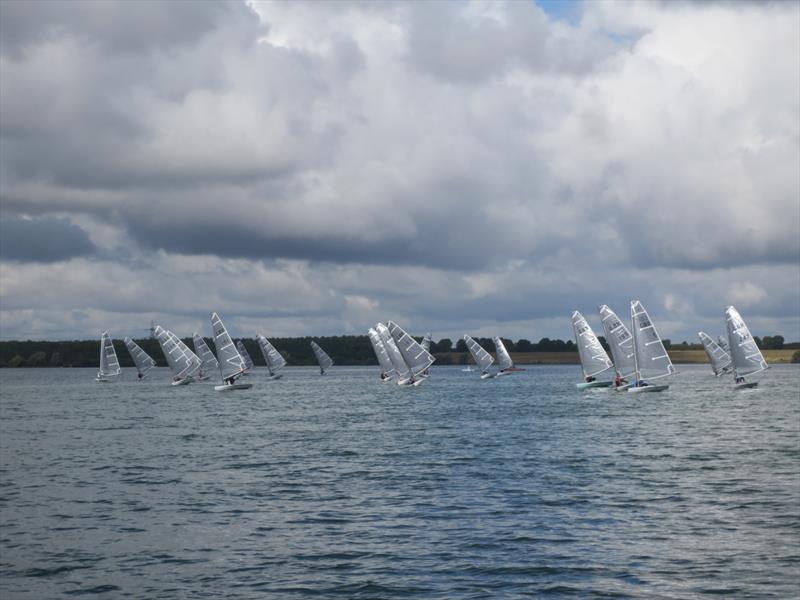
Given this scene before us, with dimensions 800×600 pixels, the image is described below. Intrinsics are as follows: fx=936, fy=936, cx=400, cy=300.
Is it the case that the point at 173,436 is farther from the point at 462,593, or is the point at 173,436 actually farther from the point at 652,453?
the point at 462,593

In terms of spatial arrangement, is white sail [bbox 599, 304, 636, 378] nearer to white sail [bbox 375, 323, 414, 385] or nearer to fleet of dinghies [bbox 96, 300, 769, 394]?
fleet of dinghies [bbox 96, 300, 769, 394]

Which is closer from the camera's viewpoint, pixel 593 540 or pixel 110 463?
pixel 593 540

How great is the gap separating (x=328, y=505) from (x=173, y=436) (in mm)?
35012

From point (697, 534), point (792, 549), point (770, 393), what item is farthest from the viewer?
point (770, 393)

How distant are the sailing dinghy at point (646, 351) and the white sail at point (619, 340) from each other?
1.80m

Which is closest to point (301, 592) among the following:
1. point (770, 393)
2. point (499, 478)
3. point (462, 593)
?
point (462, 593)

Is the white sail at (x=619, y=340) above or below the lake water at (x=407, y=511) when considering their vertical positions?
above

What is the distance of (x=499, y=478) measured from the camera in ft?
138

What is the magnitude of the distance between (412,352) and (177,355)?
40.1 metres

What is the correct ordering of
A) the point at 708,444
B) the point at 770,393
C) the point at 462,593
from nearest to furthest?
the point at 462,593 → the point at 708,444 → the point at 770,393

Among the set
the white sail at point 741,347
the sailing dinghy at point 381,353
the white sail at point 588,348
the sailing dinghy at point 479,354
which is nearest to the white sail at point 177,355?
the sailing dinghy at point 381,353

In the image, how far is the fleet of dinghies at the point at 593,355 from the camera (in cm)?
10494

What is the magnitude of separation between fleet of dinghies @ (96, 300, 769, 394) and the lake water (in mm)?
32174

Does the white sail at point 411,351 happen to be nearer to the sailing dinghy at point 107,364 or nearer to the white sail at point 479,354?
the white sail at point 479,354
